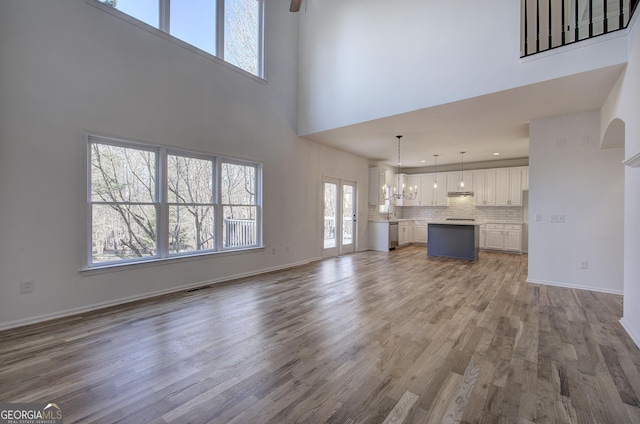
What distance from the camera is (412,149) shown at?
7.40m

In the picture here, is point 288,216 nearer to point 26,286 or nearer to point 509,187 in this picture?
point 26,286

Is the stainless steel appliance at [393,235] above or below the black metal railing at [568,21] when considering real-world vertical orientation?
below

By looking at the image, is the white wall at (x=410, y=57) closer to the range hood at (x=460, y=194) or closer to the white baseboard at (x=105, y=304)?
the white baseboard at (x=105, y=304)

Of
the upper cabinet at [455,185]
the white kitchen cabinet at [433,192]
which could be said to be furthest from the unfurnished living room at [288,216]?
the white kitchen cabinet at [433,192]

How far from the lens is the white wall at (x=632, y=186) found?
270 centimetres

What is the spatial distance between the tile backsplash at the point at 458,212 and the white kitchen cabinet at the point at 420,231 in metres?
0.40

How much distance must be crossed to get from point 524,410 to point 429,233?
6173 millimetres

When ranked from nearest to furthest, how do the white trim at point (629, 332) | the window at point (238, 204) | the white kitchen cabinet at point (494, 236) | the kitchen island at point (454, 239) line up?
1. the white trim at point (629, 332)
2. the window at point (238, 204)
3. the kitchen island at point (454, 239)
4. the white kitchen cabinet at point (494, 236)

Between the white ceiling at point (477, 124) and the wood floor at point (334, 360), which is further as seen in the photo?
the white ceiling at point (477, 124)

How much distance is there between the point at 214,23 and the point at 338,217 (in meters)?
4.89

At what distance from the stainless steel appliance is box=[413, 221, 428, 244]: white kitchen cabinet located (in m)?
1.54

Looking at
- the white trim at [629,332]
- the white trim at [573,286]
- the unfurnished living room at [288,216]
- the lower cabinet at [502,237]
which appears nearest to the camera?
the unfurnished living room at [288,216]

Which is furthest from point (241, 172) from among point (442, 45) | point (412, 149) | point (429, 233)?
point (429, 233)

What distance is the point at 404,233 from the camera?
9648 mm
